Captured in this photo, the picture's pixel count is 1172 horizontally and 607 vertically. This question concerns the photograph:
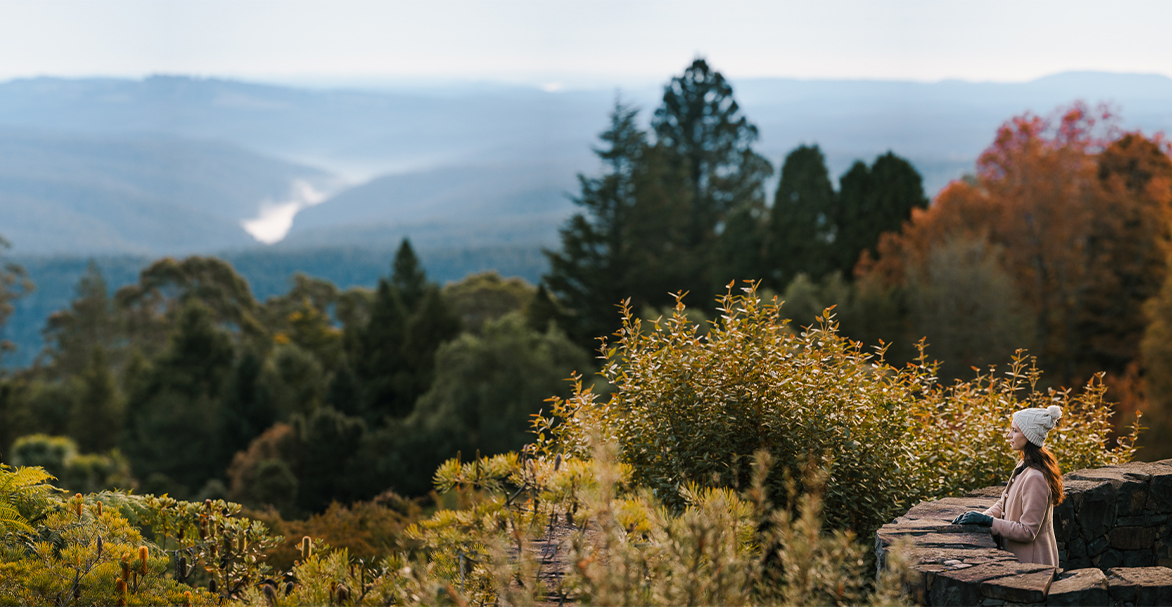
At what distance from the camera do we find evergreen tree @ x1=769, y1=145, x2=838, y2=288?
93.8 feet

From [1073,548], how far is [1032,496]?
157 centimetres

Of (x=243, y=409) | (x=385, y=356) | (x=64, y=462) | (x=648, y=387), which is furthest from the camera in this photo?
Result: (x=385, y=356)

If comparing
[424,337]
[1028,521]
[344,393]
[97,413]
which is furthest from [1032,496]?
[97,413]

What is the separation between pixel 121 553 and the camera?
13.4 feet

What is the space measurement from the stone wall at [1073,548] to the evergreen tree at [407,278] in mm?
34369

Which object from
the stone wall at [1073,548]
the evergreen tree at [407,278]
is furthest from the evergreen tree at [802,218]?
the stone wall at [1073,548]

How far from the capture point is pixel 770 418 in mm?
4969

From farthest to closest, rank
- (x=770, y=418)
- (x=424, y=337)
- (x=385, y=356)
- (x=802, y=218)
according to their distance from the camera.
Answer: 1. (x=385, y=356)
2. (x=424, y=337)
3. (x=802, y=218)
4. (x=770, y=418)

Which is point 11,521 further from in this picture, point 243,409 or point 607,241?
point 243,409

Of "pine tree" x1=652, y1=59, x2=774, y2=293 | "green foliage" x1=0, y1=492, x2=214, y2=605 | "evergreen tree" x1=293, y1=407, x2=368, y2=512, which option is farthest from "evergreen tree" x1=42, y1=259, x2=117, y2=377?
"green foliage" x1=0, y1=492, x2=214, y2=605

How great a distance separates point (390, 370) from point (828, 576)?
3370 centimetres

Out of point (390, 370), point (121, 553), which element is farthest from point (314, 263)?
point (121, 553)

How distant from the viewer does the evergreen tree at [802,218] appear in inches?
1125

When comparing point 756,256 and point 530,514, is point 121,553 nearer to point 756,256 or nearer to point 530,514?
point 530,514
